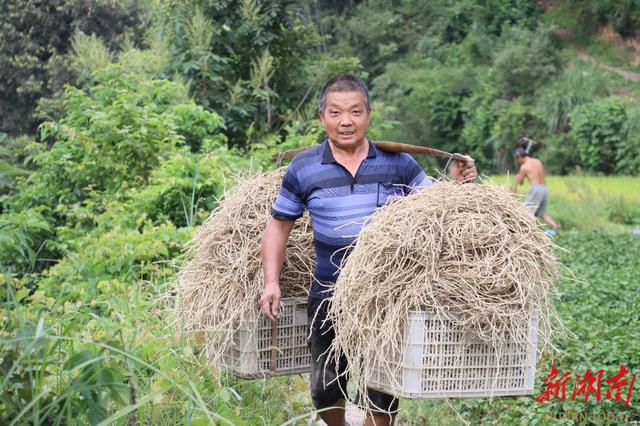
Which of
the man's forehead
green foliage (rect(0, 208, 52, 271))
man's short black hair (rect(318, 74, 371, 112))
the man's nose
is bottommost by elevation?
green foliage (rect(0, 208, 52, 271))

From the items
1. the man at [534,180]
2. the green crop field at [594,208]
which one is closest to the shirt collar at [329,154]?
the man at [534,180]

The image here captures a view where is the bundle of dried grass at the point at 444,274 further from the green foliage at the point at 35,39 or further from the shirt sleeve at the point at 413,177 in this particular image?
the green foliage at the point at 35,39

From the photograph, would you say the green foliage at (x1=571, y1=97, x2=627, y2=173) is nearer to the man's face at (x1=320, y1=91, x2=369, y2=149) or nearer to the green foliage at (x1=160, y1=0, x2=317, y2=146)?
the green foliage at (x1=160, y1=0, x2=317, y2=146)

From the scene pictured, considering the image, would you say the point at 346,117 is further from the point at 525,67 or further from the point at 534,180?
the point at 525,67

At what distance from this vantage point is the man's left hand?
4.13 m

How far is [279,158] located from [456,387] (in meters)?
1.67

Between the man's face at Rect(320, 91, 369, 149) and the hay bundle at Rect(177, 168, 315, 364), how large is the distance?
0.62 m

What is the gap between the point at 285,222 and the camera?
430cm

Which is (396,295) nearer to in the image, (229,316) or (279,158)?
(229,316)

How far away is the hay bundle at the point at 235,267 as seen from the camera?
4.38 metres

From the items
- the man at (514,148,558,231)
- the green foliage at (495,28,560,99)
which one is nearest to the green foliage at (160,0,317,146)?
the man at (514,148,558,231)

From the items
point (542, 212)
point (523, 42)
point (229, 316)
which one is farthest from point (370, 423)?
point (523, 42)

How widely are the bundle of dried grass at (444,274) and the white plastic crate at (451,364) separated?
0.13 ft

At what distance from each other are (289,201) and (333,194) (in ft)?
0.75
